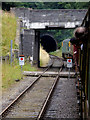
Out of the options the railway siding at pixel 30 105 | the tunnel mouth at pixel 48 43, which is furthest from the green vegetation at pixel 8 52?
the tunnel mouth at pixel 48 43

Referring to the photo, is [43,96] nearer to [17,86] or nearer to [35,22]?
[17,86]

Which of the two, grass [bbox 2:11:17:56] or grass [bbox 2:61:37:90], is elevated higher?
grass [bbox 2:11:17:56]

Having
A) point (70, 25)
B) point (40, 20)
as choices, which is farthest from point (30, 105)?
point (40, 20)

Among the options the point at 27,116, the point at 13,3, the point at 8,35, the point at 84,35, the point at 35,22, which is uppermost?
the point at 13,3

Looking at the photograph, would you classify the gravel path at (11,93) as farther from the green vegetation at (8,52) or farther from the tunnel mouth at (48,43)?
the tunnel mouth at (48,43)

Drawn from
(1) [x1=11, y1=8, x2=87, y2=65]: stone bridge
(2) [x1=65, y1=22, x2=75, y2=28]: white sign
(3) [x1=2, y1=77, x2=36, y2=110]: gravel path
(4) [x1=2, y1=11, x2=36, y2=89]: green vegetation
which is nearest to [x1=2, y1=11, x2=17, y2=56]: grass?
(4) [x1=2, y1=11, x2=36, y2=89]: green vegetation

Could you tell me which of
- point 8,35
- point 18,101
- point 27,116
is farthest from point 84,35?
point 8,35

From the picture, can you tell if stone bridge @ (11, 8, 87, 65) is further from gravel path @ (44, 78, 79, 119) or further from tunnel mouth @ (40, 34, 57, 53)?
tunnel mouth @ (40, 34, 57, 53)

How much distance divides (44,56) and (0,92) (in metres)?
24.0

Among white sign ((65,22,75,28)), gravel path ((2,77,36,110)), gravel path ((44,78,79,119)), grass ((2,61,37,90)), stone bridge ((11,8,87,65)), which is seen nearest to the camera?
gravel path ((44,78,79,119))

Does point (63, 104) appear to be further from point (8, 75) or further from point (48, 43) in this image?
point (48, 43)

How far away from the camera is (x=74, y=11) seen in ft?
72.4

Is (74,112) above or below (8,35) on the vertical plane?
below

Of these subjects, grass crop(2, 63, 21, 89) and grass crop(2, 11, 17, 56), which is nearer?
grass crop(2, 63, 21, 89)
